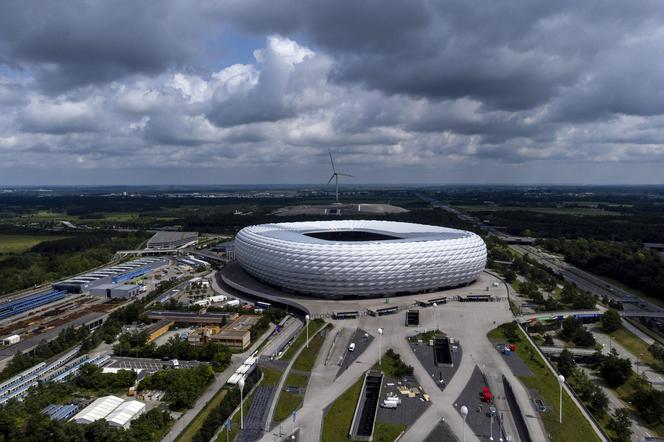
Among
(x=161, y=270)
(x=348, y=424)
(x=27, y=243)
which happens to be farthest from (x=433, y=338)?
(x=27, y=243)

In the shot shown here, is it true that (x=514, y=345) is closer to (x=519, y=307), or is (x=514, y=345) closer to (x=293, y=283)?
(x=519, y=307)

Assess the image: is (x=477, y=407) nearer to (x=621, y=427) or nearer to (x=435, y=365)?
(x=435, y=365)

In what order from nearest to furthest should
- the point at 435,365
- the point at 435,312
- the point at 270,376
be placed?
the point at 270,376, the point at 435,365, the point at 435,312

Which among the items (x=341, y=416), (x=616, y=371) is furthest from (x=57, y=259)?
(x=616, y=371)

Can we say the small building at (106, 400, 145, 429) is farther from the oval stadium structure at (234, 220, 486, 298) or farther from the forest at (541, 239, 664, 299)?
the forest at (541, 239, 664, 299)

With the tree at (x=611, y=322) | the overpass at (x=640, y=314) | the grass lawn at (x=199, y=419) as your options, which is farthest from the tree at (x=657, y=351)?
the grass lawn at (x=199, y=419)

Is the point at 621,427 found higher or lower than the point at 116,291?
A: higher

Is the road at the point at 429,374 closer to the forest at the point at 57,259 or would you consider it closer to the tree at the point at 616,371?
the tree at the point at 616,371
